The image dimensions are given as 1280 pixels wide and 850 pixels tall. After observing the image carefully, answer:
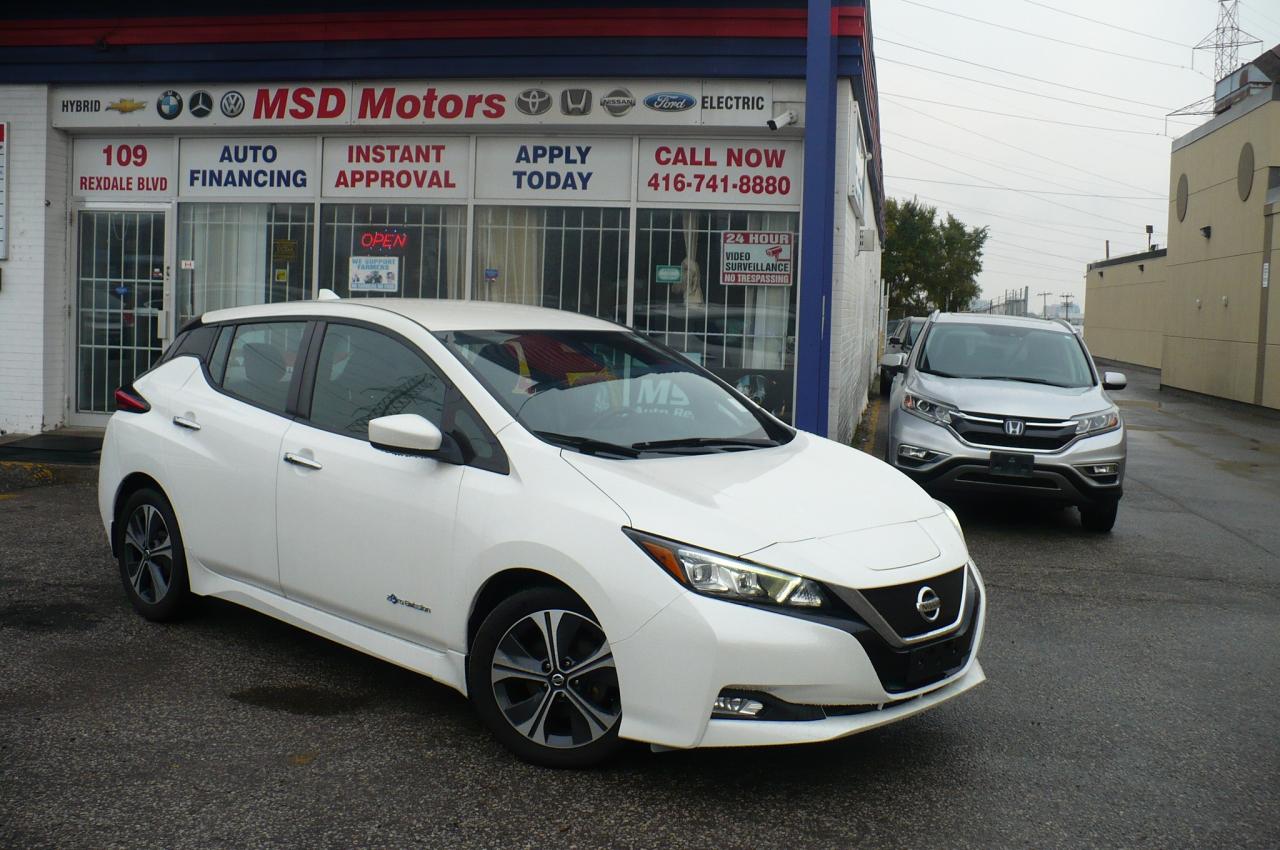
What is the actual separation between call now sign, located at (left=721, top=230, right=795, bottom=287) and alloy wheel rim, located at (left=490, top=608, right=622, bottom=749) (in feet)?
25.5

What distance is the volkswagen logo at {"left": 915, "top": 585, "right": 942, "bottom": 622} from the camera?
397 centimetres

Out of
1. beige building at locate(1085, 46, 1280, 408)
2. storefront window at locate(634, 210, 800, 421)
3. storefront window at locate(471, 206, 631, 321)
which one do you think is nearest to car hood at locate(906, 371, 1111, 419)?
storefront window at locate(634, 210, 800, 421)

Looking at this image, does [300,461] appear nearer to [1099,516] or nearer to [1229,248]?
[1099,516]

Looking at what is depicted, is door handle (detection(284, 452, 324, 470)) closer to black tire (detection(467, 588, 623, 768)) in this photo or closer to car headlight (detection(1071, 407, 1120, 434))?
black tire (detection(467, 588, 623, 768))

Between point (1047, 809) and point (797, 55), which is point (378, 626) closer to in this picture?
point (1047, 809)

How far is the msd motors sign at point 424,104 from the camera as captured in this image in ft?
36.6

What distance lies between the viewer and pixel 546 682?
13.3 feet

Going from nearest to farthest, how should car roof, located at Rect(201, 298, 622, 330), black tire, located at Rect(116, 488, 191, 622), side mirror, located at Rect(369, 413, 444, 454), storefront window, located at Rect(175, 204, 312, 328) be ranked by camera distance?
1. side mirror, located at Rect(369, 413, 444, 454)
2. car roof, located at Rect(201, 298, 622, 330)
3. black tire, located at Rect(116, 488, 191, 622)
4. storefront window, located at Rect(175, 204, 312, 328)

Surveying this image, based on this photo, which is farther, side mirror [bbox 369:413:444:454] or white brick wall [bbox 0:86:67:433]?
white brick wall [bbox 0:86:67:433]

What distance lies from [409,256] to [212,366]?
6.68 m

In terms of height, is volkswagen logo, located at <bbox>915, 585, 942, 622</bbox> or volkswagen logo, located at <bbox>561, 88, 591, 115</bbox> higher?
volkswagen logo, located at <bbox>561, 88, 591, 115</bbox>

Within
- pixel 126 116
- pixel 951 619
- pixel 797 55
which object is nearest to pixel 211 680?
pixel 951 619

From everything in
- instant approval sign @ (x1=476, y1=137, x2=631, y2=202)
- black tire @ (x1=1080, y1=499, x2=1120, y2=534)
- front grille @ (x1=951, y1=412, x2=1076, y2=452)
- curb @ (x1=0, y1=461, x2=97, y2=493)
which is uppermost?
instant approval sign @ (x1=476, y1=137, x2=631, y2=202)

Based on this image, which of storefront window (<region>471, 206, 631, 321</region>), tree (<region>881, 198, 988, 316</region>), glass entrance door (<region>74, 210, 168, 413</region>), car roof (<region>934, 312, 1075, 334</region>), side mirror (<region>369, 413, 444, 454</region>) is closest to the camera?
side mirror (<region>369, 413, 444, 454</region>)
